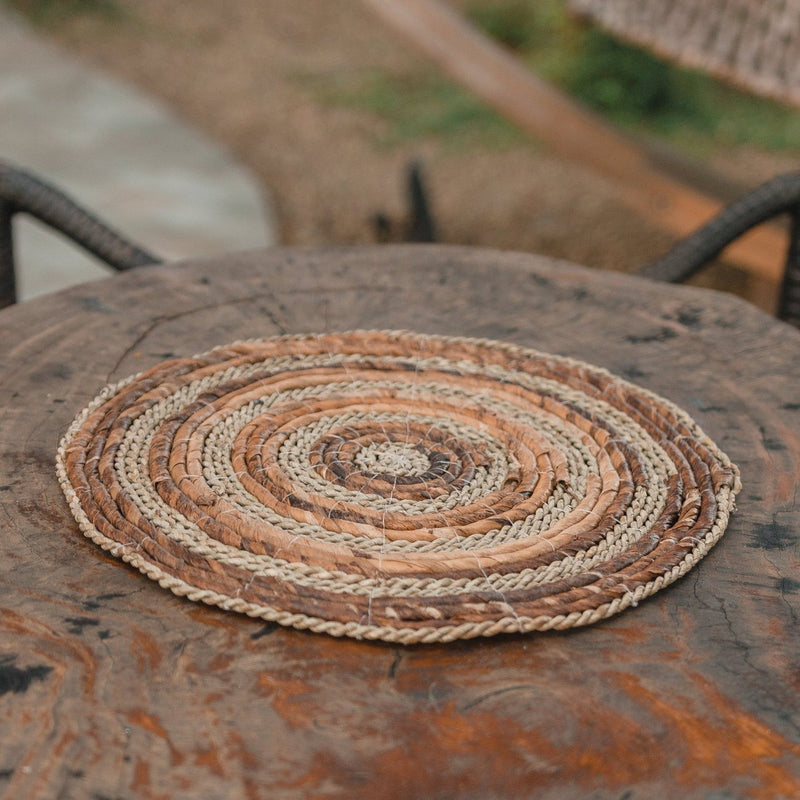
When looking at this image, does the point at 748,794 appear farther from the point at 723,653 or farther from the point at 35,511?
the point at 35,511

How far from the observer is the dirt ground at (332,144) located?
3.50 metres

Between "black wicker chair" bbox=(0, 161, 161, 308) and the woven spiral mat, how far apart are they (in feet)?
1.56

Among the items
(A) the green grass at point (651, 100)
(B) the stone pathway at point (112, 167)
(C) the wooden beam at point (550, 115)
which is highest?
(C) the wooden beam at point (550, 115)

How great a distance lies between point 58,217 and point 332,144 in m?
2.51

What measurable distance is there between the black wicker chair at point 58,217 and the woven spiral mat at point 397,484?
47 cm

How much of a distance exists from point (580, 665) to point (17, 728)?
395mm

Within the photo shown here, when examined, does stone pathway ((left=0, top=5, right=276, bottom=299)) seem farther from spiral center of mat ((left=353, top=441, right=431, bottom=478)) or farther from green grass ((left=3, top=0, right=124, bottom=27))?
spiral center of mat ((left=353, top=441, right=431, bottom=478))

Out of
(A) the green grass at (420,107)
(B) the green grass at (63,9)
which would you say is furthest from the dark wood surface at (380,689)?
(B) the green grass at (63,9)

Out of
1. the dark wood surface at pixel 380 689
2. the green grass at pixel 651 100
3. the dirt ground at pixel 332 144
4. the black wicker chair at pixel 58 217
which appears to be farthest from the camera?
the green grass at pixel 651 100

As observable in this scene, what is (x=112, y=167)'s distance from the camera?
376 centimetres

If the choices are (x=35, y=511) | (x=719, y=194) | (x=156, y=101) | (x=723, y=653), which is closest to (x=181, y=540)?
(x=35, y=511)

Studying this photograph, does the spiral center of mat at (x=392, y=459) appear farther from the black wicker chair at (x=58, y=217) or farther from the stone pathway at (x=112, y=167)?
the stone pathway at (x=112, y=167)

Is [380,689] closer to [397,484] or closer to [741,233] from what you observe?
[397,484]

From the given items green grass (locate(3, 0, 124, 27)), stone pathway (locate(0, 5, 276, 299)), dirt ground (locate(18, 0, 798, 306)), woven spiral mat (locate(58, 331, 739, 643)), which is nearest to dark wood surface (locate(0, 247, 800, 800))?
woven spiral mat (locate(58, 331, 739, 643))
